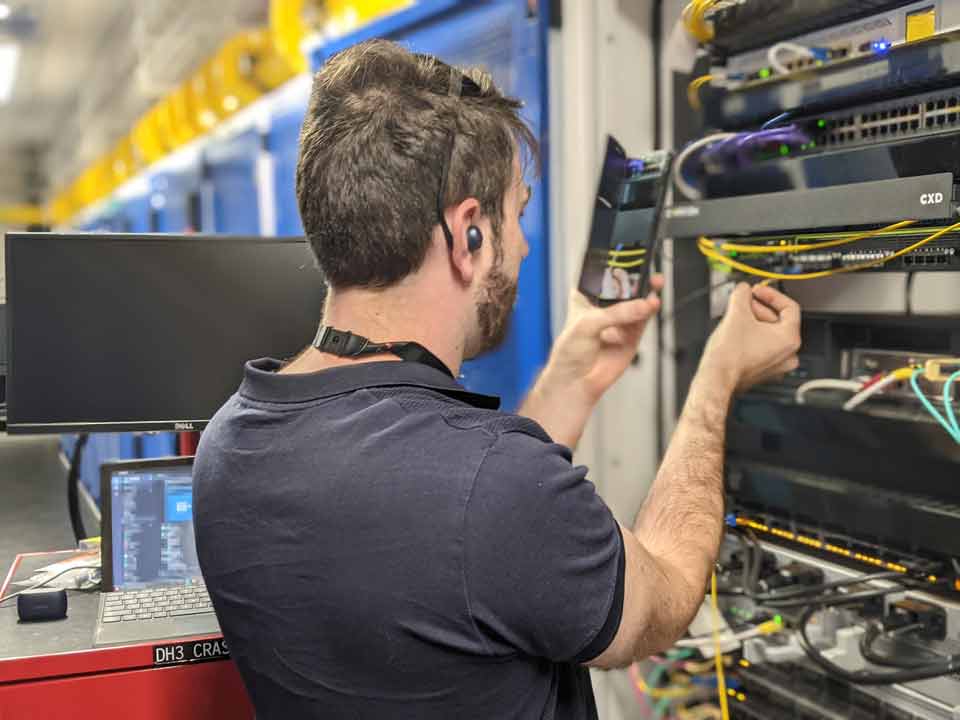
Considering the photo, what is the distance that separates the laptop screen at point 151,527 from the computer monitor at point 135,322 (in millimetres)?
70

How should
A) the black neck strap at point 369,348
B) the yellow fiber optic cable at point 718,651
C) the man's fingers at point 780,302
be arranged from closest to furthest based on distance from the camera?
the black neck strap at point 369,348 → the man's fingers at point 780,302 → the yellow fiber optic cable at point 718,651

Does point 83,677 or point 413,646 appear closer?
point 413,646

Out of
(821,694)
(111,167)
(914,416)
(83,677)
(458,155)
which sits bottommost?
(821,694)

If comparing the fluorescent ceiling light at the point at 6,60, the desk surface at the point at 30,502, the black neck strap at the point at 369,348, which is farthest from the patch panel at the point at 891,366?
the fluorescent ceiling light at the point at 6,60

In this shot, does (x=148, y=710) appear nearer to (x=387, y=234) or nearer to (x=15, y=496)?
(x=15, y=496)

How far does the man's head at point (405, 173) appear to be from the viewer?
0.84 m

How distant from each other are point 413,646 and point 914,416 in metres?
0.70

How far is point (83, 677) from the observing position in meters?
1.04

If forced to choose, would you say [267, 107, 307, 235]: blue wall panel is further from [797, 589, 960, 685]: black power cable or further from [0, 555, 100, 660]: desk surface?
[797, 589, 960, 685]: black power cable

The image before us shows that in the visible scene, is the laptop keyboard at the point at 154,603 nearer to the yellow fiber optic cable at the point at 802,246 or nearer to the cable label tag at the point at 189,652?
the cable label tag at the point at 189,652

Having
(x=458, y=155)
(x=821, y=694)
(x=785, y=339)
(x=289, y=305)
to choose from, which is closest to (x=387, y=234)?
(x=458, y=155)

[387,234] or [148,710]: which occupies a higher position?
[387,234]

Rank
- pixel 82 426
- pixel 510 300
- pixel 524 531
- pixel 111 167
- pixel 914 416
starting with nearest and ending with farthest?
1. pixel 524 531
2. pixel 510 300
3. pixel 914 416
4. pixel 82 426
5. pixel 111 167

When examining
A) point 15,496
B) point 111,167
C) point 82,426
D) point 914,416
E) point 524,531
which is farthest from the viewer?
point 111,167
